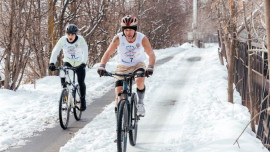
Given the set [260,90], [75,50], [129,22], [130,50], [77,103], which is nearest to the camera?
[129,22]

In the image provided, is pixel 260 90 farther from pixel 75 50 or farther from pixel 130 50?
pixel 75 50

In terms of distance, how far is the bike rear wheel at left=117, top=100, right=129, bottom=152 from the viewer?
4.38 metres

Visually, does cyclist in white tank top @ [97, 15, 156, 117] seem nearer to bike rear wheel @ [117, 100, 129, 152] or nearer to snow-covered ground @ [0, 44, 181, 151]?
bike rear wheel @ [117, 100, 129, 152]

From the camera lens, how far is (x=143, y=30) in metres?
34.5

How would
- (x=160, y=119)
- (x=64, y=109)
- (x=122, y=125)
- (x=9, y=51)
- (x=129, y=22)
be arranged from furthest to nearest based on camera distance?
(x=9, y=51) → (x=160, y=119) → (x=64, y=109) → (x=129, y=22) → (x=122, y=125)

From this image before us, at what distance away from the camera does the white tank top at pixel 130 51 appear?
5.27 meters

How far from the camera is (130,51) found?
534 centimetres

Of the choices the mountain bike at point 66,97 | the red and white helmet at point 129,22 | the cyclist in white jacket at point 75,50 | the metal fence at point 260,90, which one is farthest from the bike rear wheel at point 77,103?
the metal fence at point 260,90

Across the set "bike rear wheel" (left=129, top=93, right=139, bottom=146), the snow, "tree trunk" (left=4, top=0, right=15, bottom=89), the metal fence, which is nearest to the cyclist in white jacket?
the snow

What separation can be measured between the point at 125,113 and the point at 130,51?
1.18m

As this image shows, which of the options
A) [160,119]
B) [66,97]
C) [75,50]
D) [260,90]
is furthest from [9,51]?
[260,90]

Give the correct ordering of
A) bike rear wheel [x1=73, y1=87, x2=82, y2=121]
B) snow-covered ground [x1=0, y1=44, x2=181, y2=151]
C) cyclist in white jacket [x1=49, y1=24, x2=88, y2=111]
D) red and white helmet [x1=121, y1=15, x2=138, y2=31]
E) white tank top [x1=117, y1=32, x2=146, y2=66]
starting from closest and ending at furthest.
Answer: red and white helmet [x1=121, y1=15, x2=138, y2=31]
white tank top [x1=117, y1=32, x2=146, y2=66]
snow-covered ground [x1=0, y1=44, x2=181, y2=151]
cyclist in white jacket [x1=49, y1=24, x2=88, y2=111]
bike rear wheel [x1=73, y1=87, x2=82, y2=121]

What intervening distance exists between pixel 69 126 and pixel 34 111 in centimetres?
144

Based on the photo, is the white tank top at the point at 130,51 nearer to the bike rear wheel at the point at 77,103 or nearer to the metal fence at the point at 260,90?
the bike rear wheel at the point at 77,103
